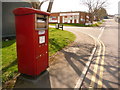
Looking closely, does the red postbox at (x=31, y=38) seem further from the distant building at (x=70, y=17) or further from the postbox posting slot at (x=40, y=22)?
the distant building at (x=70, y=17)

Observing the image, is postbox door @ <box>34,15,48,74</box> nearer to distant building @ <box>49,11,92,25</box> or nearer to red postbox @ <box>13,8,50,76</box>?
red postbox @ <box>13,8,50,76</box>

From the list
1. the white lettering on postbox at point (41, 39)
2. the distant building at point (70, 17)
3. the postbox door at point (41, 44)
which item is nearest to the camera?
the postbox door at point (41, 44)

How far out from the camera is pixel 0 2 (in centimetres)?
904

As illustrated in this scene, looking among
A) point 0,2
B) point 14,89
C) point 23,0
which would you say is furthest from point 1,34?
point 14,89

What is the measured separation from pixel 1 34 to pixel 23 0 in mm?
3879

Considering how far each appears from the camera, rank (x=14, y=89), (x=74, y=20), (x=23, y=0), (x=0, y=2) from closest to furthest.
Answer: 1. (x=14, y=89)
2. (x=0, y=2)
3. (x=23, y=0)
4. (x=74, y=20)

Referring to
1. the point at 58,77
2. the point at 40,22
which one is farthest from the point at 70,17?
the point at 58,77

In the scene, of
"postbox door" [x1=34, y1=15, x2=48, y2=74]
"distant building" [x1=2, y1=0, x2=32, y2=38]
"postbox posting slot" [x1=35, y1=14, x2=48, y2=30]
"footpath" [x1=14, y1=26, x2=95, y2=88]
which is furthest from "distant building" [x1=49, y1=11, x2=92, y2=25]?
"postbox door" [x1=34, y1=15, x2=48, y2=74]

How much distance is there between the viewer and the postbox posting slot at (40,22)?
3201 millimetres

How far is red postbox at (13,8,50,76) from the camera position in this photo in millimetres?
3142

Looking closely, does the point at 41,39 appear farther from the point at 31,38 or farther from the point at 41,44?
the point at 31,38

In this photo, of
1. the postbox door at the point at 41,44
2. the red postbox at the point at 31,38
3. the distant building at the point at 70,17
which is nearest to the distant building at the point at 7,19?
the red postbox at the point at 31,38

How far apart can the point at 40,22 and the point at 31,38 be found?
62cm

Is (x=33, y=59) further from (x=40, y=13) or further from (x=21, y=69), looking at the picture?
(x=40, y=13)
